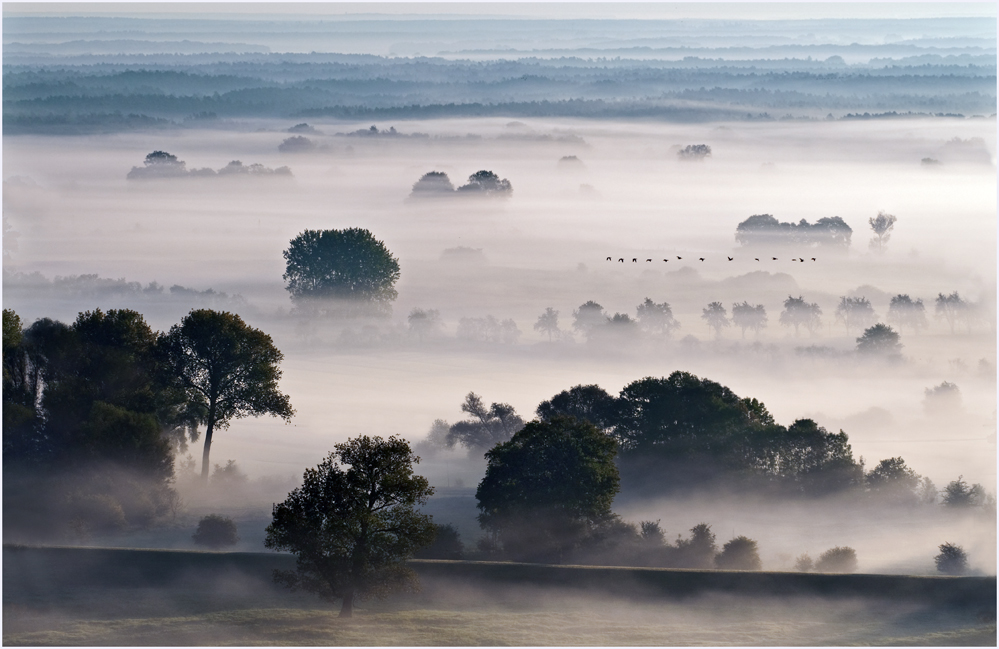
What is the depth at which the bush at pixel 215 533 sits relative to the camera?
7044 centimetres

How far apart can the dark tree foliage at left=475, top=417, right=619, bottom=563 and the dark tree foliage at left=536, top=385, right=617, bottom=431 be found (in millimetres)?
14888

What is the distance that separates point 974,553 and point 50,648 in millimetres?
50693

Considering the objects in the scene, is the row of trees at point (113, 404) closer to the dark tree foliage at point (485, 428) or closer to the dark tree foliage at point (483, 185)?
the dark tree foliage at point (485, 428)

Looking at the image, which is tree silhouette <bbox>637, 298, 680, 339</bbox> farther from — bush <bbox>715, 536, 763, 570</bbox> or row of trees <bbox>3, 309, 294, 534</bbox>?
bush <bbox>715, 536, 763, 570</bbox>

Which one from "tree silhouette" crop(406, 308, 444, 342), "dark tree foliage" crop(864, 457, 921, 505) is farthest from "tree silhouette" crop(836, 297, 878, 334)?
"dark tree foliage" crop(864, 457, 921, 505)

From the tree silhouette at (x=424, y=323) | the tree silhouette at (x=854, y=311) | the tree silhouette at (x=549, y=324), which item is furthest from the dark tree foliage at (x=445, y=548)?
the tree silhouette at (x=854, y=311)

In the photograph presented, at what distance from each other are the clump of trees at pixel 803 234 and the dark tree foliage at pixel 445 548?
378ft

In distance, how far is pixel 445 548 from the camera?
67.4 metres

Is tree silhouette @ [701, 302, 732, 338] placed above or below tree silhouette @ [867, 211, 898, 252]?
below

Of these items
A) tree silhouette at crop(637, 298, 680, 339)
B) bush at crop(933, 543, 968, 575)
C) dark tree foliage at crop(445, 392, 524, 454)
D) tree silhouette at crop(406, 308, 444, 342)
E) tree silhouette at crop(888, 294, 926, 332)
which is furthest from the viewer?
tree silhouette at crop(637, 298, 680, 339)

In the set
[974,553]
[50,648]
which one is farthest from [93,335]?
[974,553]

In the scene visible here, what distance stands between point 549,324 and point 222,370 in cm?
8493

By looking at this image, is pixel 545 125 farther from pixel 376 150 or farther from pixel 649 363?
pixel 649 363

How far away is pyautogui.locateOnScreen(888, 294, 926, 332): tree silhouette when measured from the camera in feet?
525
